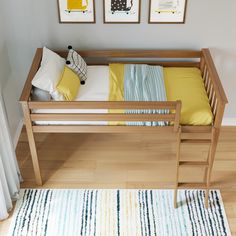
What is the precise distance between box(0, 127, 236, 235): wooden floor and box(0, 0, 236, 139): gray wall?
77 centimetres

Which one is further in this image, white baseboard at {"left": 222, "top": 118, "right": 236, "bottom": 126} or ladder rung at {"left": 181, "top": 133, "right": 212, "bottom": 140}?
white baseboard at {"left": 222, "top": 118, "right": 236, "bottom": 126}

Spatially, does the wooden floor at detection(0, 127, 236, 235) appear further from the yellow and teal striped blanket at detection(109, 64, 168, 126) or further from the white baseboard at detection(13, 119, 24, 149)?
the yellow and teal striped blanket at detection(109, 64, 168, 126)

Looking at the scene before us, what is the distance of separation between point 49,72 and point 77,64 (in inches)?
11.4

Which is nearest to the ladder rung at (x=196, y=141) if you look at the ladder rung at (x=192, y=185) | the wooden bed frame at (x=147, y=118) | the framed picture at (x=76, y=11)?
the wooden bed frame at (x=147, y=118)

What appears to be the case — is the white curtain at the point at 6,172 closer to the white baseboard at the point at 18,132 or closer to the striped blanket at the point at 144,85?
the white baseboard at the point at 18,132

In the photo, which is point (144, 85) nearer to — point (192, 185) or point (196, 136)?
point (196, 136)

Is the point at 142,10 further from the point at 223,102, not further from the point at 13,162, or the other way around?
the point at 13,162

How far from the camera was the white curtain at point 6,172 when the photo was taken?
8.48 feet

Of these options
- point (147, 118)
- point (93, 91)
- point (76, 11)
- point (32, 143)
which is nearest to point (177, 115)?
point (147, 118)

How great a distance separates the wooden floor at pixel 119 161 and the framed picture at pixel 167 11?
104 centimetres

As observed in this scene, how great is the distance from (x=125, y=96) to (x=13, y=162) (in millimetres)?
969

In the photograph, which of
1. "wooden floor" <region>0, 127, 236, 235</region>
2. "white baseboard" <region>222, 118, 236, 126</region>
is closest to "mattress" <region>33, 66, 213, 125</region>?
"wooden floor" <region>0, 127, 236, 235</region>

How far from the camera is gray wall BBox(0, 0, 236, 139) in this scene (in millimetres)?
3008

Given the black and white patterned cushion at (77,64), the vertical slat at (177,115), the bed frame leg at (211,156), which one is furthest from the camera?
the black and white patterned cushion at (77,64)
